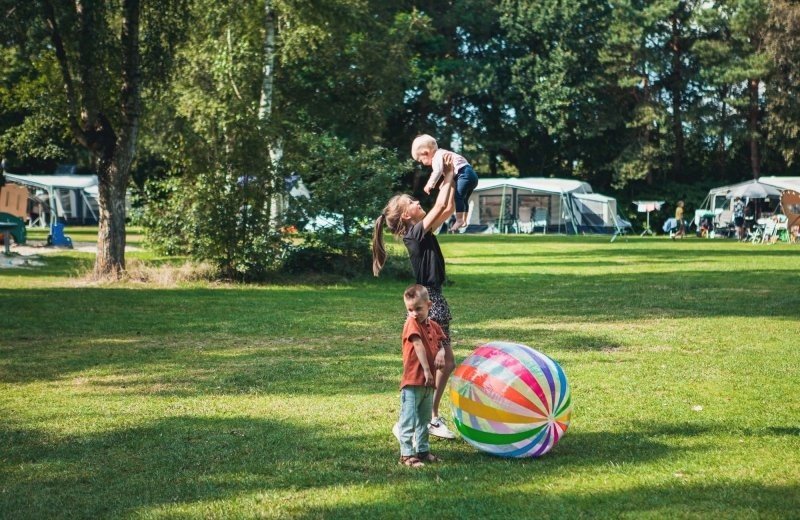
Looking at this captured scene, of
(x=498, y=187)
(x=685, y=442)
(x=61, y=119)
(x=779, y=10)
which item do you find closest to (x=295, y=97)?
(x=61, y=119)

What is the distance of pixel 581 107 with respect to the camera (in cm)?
5316

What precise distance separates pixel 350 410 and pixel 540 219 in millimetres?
42252

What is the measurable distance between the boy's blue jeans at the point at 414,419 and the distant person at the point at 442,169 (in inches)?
54.5

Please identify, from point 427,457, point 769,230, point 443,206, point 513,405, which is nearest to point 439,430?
point 427,457

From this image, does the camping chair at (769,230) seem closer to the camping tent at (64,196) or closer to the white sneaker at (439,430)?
the camping tent at (64,196)

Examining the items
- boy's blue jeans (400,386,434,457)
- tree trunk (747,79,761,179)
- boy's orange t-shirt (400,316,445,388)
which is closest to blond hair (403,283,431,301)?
boy's orange t-shirt (400,316,445,388)

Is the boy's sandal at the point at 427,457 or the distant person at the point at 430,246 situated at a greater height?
the distant person at the point at 430,246

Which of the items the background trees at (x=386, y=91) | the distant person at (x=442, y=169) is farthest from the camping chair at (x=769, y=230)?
the distant person at (x=442, y=169)

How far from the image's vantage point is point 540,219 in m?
49.0

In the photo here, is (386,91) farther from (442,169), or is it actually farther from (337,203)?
(442,169)

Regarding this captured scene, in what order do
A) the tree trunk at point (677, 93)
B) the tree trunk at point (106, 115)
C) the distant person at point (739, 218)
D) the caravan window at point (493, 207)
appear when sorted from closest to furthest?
1. the tree trunk at point (106, 115)
2. the distant person at point (739, 218)
3. the caravan window at point (493, 207)
4. the tree trunk at point (677, 93)

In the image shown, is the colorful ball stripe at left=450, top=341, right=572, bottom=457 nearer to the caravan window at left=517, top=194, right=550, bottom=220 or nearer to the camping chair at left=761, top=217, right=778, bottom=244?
the camping chair at left=761, top=217, right=778, bottom=244

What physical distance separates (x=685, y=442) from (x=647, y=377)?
2457 millimetres

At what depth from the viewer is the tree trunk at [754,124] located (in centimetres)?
5156
